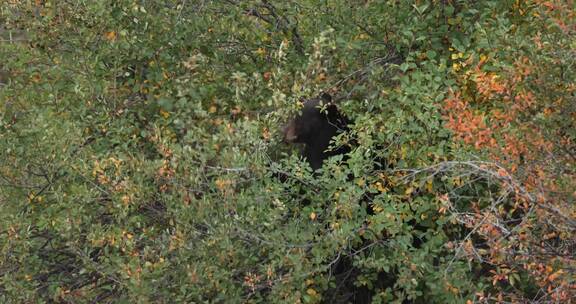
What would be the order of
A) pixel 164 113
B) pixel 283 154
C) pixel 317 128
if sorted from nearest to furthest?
pixel 283 154
pixel 317 128
pixel 164 113

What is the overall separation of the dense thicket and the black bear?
0.46ft

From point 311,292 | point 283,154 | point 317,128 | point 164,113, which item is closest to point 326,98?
point 317,128

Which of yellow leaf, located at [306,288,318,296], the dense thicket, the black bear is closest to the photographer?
the dense thicket

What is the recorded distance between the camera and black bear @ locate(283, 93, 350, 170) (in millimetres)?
6637

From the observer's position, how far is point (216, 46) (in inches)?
288

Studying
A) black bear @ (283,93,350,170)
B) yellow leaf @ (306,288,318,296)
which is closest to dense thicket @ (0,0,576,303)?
yellow leaf @ (306,288,318,296)

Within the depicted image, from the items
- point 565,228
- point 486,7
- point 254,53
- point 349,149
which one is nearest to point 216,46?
point 254,53

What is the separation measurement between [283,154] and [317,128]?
1.86 feet

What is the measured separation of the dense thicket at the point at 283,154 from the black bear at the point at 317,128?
140 millimetres

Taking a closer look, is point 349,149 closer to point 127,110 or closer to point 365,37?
point 365,37

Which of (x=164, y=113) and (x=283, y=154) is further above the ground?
(x=283, y=154)

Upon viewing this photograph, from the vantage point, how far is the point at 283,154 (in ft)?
20.4

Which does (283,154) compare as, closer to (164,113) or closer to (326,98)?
(326,98)

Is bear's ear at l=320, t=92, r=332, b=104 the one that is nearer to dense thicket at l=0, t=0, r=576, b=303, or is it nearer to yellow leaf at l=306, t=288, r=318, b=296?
dense thicket at l=0, t=0, r=576, b=303
